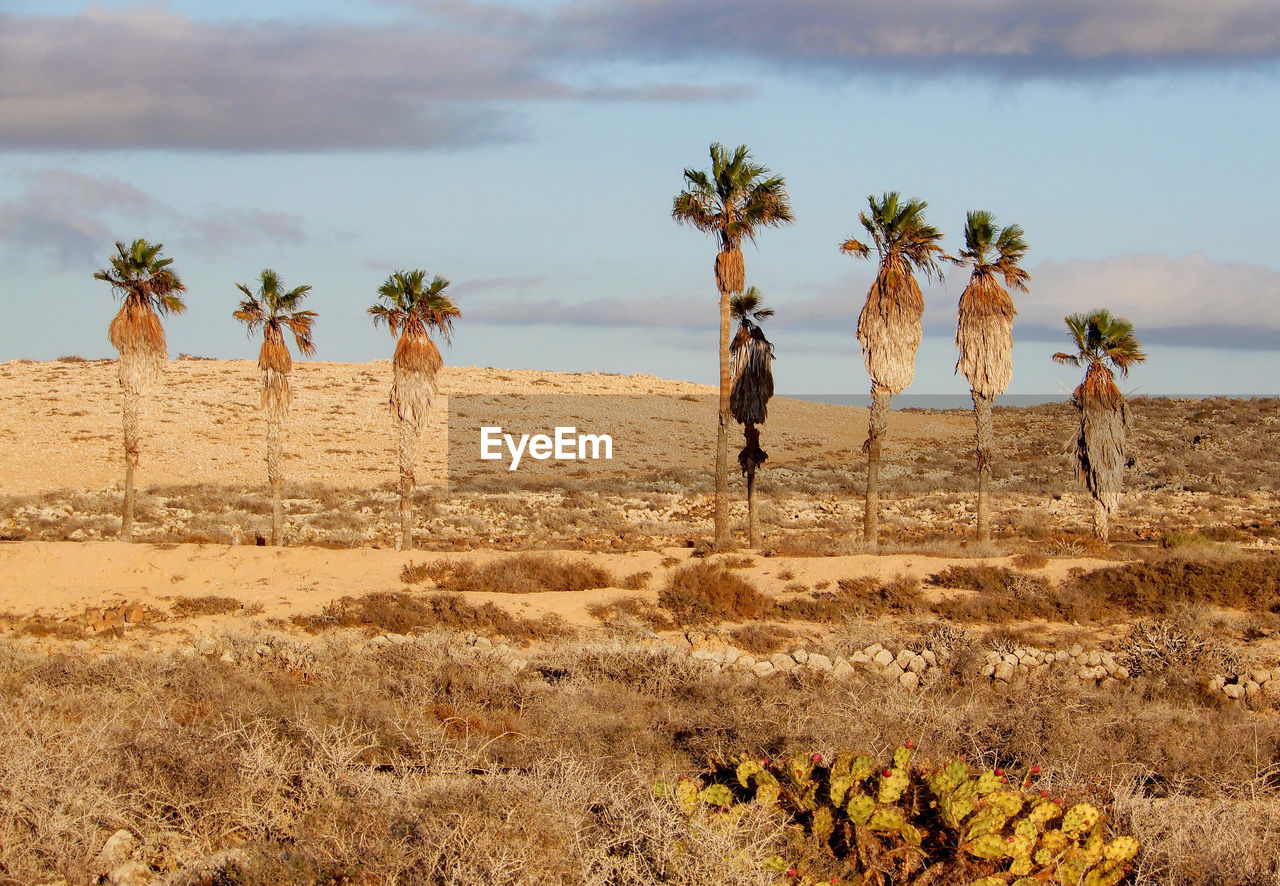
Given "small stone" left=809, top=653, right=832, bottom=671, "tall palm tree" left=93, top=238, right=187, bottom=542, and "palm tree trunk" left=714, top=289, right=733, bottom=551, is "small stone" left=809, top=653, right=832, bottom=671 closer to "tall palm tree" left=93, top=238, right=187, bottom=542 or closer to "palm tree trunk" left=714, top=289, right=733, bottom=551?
"palm tree trunk" left=714, top=289, right=733, bottom=551

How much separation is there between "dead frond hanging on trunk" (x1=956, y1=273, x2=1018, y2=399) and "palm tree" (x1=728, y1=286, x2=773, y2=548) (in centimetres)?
496

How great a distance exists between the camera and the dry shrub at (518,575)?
2148cm

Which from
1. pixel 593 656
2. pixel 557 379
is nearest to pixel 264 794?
pixel 593 656

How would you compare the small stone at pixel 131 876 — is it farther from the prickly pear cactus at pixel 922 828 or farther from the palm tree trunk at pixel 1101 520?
the palm tree trunk at pixel 1101 520

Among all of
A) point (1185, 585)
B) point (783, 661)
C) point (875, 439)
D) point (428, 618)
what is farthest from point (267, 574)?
point (1185, 585)

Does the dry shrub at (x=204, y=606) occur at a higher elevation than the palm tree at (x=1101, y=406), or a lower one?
lower

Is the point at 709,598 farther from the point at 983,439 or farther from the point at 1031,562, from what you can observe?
the point at 983,439

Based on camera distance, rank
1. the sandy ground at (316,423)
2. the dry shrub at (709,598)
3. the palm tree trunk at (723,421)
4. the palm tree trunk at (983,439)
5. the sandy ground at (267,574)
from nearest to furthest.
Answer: the dry shrub at (709,598) → the sandy ground at (267,574) → the palm tree trunk at (983,439) → the palm tree trunk at (723,421) → the sandy ground at (316,423)

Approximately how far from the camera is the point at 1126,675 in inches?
587

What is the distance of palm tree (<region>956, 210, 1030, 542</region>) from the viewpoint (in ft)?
82.7

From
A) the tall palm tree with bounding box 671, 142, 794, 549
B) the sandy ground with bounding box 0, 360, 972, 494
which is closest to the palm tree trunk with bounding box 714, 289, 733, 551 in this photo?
the tall palm tree with bounding box 671, 142, 794, 549

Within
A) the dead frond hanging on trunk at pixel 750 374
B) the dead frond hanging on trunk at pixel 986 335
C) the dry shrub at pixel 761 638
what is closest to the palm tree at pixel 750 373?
the dead frond hanging on trunk at pixel 750 374

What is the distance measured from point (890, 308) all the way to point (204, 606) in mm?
16499

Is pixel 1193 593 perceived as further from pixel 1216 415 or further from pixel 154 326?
pixel 1216 415
